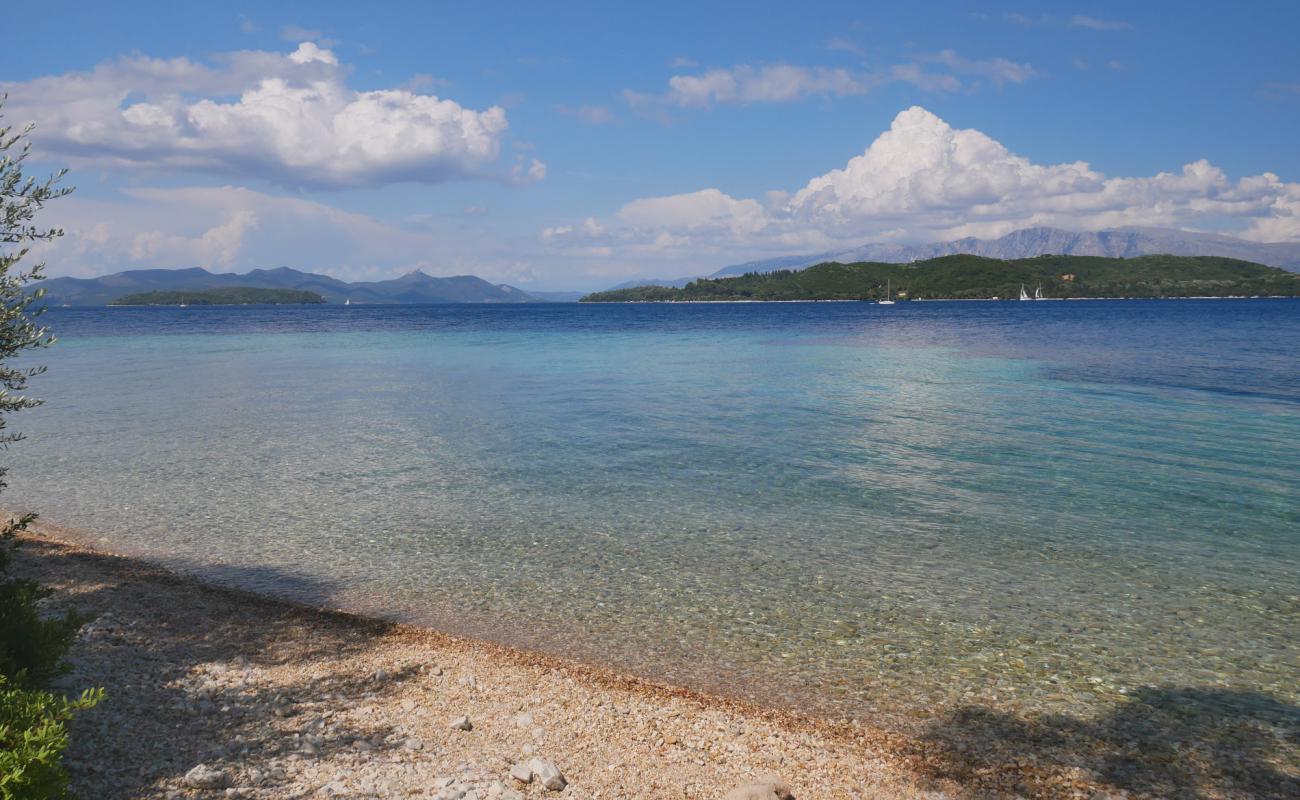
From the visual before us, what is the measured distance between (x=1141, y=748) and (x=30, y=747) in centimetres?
1101

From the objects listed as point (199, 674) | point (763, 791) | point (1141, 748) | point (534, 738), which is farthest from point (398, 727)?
point (1141, 748)

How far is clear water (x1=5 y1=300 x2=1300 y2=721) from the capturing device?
11.1 meters

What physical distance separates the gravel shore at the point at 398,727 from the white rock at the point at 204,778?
0.02m

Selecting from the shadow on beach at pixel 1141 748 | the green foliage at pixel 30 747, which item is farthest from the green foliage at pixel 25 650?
the shadow on beach at pixel 1141 748

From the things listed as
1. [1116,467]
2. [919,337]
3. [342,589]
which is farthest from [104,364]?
[919,337]

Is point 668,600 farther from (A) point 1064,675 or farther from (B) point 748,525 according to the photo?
(A) point 1064,675

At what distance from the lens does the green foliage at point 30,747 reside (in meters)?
5.47

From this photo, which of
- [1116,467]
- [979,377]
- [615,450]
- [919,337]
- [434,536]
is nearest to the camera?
[434,536]

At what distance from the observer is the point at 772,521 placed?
17.3 meters

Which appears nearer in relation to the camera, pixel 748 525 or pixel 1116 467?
pixel 748 525

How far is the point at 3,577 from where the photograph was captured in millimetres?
10617

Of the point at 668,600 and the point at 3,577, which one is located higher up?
the point at 3,577

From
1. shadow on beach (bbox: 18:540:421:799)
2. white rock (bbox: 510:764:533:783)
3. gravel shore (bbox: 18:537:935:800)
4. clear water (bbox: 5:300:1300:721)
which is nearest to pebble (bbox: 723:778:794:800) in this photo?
gravel shore (bbox: 18:537:935:800)

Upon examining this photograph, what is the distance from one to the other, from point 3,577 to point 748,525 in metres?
13.2
